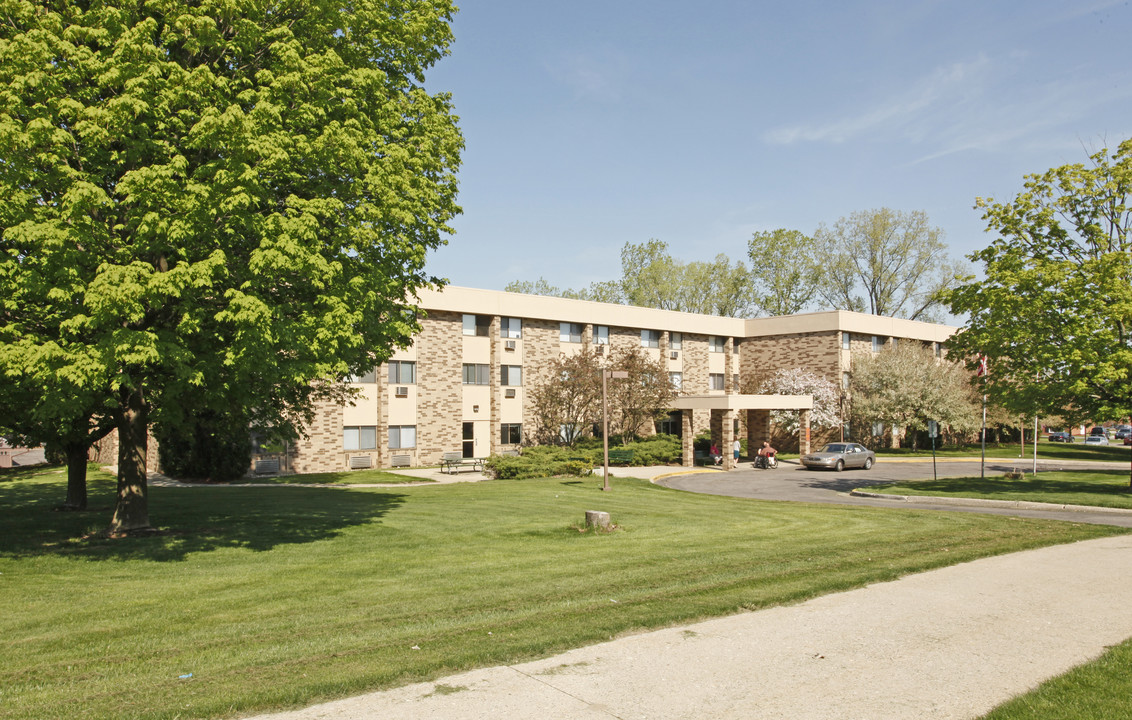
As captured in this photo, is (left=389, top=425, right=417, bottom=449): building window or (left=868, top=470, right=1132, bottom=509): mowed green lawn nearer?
(left=868, top=470, right=1132, bottom=509): mowed green lawn

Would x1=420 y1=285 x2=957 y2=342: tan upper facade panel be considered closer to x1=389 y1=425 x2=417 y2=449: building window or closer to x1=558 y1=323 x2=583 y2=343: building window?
x1=558 y1=323 x2=583 y2=343: building window

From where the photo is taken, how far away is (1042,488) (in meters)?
24.9

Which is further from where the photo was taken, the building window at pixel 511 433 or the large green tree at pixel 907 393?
the large green tree at pixel 907 393

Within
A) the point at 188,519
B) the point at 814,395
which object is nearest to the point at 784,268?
the point at 814,395

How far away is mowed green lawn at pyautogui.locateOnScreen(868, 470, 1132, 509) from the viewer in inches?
844

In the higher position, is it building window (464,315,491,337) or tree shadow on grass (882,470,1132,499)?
building window (464,315,491,337)

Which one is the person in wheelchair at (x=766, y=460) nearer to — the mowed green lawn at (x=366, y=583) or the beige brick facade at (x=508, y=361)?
the beige brick facade at (x=508, y=361)

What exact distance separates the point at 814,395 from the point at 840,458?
1169cm

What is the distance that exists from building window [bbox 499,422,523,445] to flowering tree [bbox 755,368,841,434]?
1823cm

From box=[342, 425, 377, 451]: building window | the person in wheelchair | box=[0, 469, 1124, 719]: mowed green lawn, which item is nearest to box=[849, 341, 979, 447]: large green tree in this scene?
the person in wheelchair

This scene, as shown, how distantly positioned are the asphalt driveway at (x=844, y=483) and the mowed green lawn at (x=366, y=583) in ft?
10.6

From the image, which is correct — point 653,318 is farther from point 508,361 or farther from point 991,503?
point 991,503

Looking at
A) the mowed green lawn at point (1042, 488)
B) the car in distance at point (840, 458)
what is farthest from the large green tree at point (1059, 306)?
the car in distance at point (840, 458)

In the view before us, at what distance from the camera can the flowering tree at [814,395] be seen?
4878cm
